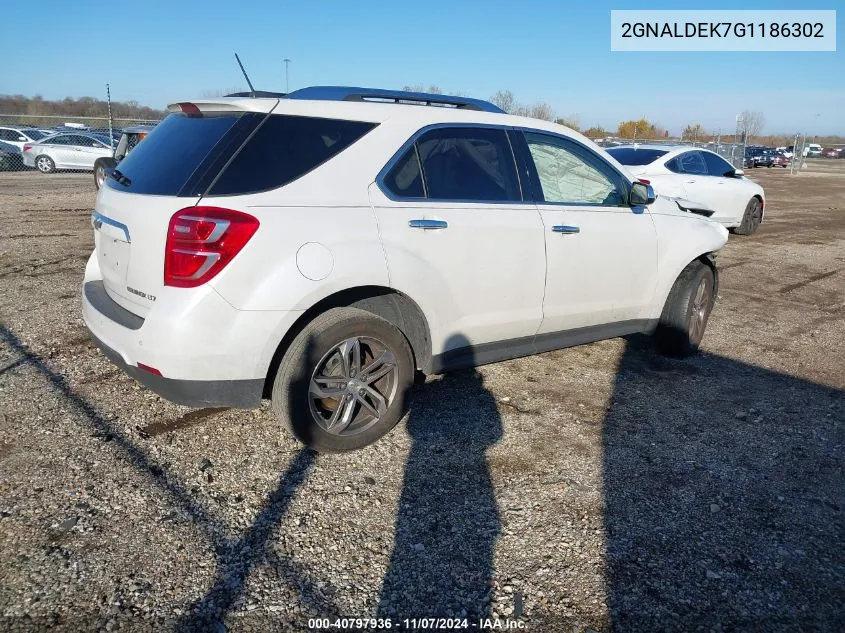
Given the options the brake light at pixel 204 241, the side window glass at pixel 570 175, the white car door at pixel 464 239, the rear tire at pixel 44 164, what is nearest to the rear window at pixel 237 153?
the brake light at pixel 204 241

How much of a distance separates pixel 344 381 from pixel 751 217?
11.4 meters

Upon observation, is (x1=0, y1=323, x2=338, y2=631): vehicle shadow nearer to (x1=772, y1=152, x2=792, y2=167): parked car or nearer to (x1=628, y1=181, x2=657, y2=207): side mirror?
(x1=628, y1=181, x2=657, y2=207): side mirror

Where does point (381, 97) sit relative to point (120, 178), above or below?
above

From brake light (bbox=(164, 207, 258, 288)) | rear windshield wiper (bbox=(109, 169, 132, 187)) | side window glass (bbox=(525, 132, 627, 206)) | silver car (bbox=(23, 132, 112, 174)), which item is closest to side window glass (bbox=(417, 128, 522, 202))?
side window glass (bbox=(525, 132, 627, 206))

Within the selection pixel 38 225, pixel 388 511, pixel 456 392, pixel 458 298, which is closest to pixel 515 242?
pixel 458 298

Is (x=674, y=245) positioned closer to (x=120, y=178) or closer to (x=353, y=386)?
(x=353, y=386)

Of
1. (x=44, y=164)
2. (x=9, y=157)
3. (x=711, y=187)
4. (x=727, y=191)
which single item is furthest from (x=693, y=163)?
(x=9, y=157)

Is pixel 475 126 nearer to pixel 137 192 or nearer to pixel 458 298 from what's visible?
pixel 458 298

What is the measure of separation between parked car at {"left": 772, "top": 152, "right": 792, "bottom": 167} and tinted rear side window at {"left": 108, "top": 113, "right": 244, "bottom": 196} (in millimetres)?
46795

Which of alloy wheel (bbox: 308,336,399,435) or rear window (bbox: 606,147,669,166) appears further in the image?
rear window (bbox: 606,147,669,166)

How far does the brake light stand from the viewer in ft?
9.73

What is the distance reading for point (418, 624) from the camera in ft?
7.86

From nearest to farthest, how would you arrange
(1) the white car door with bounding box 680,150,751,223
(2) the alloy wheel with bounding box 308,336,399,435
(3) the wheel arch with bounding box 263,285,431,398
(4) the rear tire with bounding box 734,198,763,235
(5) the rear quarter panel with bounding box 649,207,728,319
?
(3) the wheel arch with bounding box 263,285,431,398, (2) the alloy wheel with bounding box 308,336,399,435, (5) the rear quarter panel with bounding box 649,207,728,319, (1) the white car door with bounding box 680,150,751,223, (4) the rear tire with bounding box 734,198,763,235

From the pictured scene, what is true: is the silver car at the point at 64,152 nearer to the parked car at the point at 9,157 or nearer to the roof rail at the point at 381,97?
the parked car at the point at 9,157
